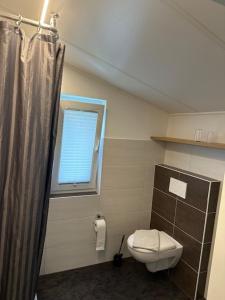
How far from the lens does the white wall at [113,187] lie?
2.36m

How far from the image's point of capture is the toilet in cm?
221

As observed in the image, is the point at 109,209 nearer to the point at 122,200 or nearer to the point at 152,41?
the point at 122,200

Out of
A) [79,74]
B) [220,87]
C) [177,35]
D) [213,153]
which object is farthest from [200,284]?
[79,74]

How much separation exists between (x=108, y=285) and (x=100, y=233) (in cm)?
50

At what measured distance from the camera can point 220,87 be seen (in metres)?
1.66

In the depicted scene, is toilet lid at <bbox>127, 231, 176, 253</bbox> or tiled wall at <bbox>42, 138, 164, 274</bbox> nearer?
toilet lid at <bbox>127, 231, 176, 253</bbox>

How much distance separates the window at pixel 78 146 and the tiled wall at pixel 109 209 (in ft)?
0.39

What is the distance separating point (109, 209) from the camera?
8.51 feet

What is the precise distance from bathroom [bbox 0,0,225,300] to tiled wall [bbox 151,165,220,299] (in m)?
0.01

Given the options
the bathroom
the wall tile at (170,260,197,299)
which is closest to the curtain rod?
the bathroom

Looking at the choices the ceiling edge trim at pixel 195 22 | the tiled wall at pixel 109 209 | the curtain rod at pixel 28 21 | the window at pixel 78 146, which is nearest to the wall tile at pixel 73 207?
the tiled wall at pixel 109 209

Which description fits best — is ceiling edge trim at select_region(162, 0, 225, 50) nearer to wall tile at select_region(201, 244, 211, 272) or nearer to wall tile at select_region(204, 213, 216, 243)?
wall tile at select_region(204, 213, 216, 243)

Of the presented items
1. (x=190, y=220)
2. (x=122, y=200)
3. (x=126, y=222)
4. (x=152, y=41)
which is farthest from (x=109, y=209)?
(x=152, y=41)

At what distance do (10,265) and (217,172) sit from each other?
5.94ft
